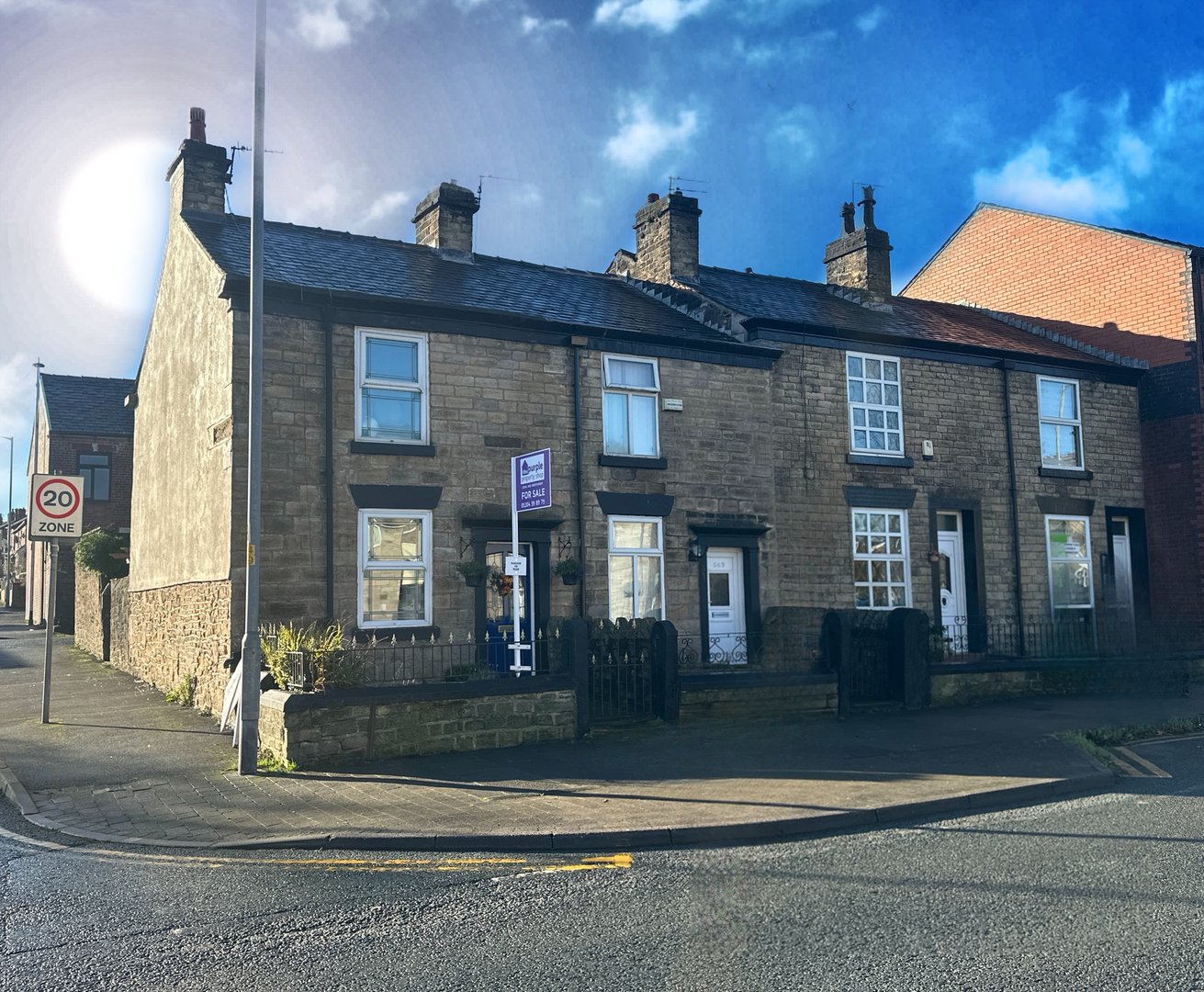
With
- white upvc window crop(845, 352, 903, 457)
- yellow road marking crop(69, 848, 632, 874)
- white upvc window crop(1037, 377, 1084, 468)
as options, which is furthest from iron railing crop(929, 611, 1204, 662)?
yellow road marking crop(69, 848, 632, 874)

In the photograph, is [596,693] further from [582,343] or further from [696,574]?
[582,343]

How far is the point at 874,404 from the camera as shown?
2005 cm

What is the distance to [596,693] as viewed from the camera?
1313cm

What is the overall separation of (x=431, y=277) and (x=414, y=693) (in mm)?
8607

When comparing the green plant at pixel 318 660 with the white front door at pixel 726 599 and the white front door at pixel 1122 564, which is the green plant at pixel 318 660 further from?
the white front door at pixel 1122 564

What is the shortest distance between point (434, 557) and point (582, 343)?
4257 mm

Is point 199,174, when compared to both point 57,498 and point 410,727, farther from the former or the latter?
point 410,727

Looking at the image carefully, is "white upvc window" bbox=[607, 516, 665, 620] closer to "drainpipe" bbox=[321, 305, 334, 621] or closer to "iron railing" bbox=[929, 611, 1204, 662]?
"drainpipe" bbox=[321, 305, 334, 621]

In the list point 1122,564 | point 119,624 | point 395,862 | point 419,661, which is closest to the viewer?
point 395,862

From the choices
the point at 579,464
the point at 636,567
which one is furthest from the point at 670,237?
the point at 636,567

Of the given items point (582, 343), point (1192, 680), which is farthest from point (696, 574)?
point (1192, 680)

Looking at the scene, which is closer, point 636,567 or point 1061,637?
point 636,567

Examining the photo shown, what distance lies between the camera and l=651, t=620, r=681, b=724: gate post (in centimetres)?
1353

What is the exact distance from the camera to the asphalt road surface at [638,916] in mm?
5066
